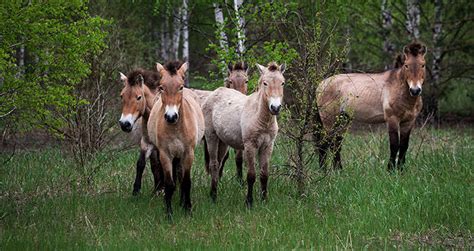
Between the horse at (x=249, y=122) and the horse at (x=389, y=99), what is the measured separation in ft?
4.11

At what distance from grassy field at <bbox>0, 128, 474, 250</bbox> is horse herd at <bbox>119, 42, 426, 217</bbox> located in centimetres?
39

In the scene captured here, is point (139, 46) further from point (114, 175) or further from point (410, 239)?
point (410, 239)

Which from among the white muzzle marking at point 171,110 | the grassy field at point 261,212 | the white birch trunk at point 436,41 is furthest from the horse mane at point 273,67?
the white birch trunk at point 436,41

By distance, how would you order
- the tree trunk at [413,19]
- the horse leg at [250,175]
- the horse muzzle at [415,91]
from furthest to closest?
the tree trunk at [413,19] → the horse muzzle at [415,91] → the horse leg at [250,175]

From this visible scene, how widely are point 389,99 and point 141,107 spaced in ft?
14.4

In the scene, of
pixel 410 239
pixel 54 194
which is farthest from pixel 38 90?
pixel 410 239

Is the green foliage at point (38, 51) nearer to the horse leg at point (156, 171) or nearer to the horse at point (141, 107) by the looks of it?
the horse at point (141, 107)

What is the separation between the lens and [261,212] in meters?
8.23

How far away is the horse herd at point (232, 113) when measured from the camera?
27.5ft

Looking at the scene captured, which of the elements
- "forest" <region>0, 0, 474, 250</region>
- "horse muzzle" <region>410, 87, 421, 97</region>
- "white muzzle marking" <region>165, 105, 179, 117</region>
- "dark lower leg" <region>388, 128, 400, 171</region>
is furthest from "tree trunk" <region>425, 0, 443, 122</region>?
"white muzzle marking" <region>165, 105, 179, 117</region>

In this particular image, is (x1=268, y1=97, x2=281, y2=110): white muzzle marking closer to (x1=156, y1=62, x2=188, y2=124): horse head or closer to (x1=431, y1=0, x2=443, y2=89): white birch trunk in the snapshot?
(x1=156, y1=62, x2=188, y2=124): horse head

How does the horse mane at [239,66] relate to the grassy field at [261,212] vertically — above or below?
above

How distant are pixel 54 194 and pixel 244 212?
2.92 meters

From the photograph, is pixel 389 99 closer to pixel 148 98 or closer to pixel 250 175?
pixel 250 175
